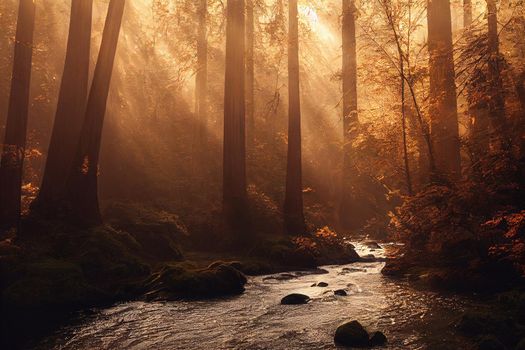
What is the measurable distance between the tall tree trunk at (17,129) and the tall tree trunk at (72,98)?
0.85 meters

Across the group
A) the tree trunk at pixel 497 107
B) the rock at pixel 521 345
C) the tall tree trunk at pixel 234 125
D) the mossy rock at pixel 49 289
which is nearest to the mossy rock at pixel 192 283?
the mossy rock at pixel 49 289

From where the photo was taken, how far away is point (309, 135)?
34938 mm

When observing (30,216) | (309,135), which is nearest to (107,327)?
(30,216)

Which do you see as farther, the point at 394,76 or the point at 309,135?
the point at 309,135

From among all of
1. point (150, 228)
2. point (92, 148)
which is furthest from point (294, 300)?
point (92, 148)

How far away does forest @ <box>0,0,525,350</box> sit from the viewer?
262 inches

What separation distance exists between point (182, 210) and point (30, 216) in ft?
24.0

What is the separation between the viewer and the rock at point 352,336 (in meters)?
5.68

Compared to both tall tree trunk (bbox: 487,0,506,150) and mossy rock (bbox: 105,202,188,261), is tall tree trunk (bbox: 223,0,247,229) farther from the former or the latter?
tall tree trunk (bbox: 487,0,506,150)

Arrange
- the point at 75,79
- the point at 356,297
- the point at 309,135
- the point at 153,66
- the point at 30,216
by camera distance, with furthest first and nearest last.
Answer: the point at 309,135 < the point at 153,66 < the point at 75,79 < the point at 30,216 < the point at 356,297

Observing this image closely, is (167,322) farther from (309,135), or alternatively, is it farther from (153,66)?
(309,135)

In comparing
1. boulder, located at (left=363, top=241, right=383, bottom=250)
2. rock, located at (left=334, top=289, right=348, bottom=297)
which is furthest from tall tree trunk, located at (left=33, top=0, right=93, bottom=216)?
boulder, located at (left=363, top=241, right=383, bottom=250)

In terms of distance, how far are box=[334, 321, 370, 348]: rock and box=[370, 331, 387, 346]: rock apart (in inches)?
3.1

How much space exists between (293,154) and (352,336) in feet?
36.7
